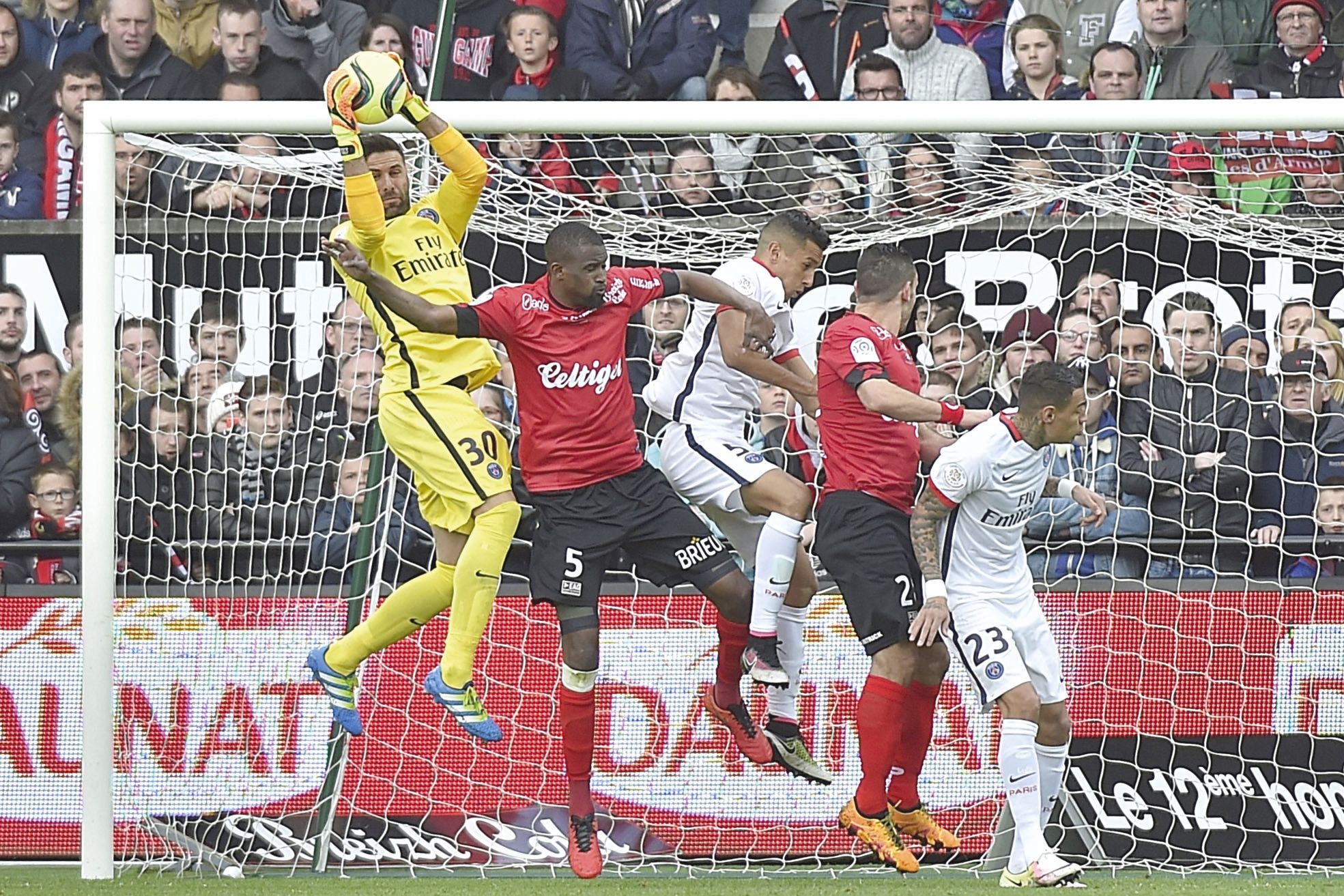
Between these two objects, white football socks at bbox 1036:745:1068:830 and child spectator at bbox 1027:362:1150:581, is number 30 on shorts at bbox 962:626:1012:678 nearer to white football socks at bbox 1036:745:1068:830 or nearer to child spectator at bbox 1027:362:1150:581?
white football socks at bbox 1036:745:1068:830

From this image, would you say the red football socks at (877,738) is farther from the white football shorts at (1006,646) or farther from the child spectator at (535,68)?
the child spectator at (535,68)

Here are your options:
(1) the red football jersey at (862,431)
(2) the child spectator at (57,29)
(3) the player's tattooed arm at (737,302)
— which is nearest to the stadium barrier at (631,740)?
(1) the red football jersey at (862,431)

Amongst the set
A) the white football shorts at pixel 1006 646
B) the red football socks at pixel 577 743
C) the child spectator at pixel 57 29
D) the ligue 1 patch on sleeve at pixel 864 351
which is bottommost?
the red football socks at pixel 577 743

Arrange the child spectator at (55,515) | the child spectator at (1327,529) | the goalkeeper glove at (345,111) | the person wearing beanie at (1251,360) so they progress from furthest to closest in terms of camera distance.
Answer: the child spectator at (55,515) → the person wearing beanie at (1251,360) → the child spectator at (1327,529) → the goalkeeper glove at (345,111)

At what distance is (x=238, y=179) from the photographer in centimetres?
782

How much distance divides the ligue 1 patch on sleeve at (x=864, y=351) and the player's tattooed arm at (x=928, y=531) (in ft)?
1.68

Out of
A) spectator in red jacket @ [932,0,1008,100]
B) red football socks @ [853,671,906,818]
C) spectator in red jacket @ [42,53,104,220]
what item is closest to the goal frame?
red football socks @ [853,671,906,818]

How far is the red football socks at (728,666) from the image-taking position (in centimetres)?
646

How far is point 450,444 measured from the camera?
612cm

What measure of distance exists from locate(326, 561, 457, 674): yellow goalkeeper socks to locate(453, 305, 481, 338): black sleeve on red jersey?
1.01m

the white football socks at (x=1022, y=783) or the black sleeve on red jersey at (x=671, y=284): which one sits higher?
the black sleeve on red jersey at (x=671, y=284)

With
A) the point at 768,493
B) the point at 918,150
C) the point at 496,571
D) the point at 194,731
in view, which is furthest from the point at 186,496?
the point at 918,150

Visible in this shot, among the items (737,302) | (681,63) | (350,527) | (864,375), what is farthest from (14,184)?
(864,375)

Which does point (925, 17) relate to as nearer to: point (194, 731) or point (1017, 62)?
point (1017, 62)
